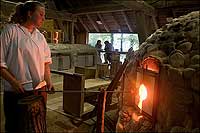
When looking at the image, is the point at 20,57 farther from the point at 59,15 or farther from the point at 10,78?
the point at 59,15

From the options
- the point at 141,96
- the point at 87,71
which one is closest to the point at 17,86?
the point at 141,96

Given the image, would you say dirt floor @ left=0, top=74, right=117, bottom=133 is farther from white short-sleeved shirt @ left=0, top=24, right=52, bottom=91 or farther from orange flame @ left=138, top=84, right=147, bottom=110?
white short-sleeved shirt @ left=0, top=24, right=52, bottom=91

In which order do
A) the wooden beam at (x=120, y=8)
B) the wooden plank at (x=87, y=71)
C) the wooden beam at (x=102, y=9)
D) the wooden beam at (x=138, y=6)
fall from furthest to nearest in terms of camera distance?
the wooden beam at (x=102, y=9) → the wooden plank at (x=87, y=71) → the wooden beam at (x=120, y=8) → the wooden beam at (x=138, y=6)

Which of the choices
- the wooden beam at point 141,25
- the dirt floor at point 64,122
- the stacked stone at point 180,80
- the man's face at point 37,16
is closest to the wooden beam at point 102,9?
the wooden beam at point 141,25

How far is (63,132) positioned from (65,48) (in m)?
5.02

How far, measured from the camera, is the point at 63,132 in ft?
13.0

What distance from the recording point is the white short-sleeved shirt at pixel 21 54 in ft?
5.98

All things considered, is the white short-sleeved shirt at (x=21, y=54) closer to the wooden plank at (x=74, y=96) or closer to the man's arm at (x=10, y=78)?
the man's arm at (x=10, y=78)

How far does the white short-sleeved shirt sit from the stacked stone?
4.76ft

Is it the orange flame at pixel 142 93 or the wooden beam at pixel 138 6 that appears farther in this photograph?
the wooden beam at pixel 138 6

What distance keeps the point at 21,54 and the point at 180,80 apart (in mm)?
1667

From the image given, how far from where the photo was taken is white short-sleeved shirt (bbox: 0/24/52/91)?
5.98 ft

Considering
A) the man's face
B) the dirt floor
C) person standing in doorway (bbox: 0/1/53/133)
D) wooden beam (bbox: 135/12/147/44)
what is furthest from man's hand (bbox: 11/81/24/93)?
wooden beam (bbox: 135/12/147/44)

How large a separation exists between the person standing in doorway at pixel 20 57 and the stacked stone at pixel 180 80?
4.74 feet
